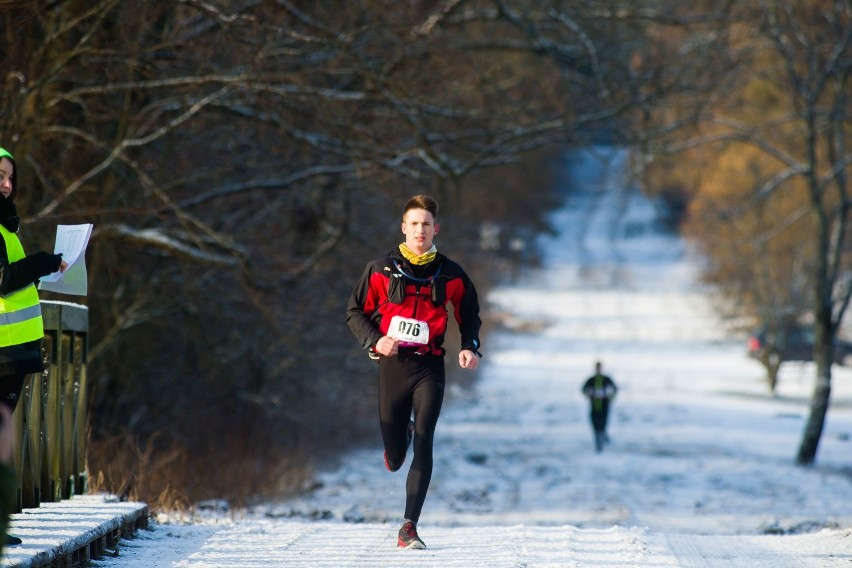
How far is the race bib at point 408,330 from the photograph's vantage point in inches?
269

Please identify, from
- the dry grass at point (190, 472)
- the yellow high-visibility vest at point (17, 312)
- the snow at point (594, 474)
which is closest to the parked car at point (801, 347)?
the snow at point (594, 474)

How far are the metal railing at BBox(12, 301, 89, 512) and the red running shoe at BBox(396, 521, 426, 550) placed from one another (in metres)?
1.96

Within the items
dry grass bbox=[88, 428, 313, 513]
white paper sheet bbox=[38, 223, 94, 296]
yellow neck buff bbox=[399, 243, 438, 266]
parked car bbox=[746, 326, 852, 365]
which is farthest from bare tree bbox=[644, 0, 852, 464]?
white paper sheet bbox=[38, 223, 94, 296]

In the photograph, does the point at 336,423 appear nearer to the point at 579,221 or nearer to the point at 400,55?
the point at 400,55

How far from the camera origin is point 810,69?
71.1 feet

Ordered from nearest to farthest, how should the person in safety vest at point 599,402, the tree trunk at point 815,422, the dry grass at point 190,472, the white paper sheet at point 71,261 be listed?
1. the white paper sheet at point 71,261
2. the dry grass at point 190,472
3. the tree trunk at point 815,422
4. the person in safety vest at point 599,402

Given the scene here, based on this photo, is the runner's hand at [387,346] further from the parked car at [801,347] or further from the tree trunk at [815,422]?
the parked car at [801,347]

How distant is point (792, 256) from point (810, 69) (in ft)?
55.1

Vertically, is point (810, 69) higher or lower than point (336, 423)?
higher

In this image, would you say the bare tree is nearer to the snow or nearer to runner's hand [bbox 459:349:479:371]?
the snow

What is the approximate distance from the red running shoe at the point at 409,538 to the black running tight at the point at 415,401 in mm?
61

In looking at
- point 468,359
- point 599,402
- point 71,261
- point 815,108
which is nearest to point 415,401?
point 468,359

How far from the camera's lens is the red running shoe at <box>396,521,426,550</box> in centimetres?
689

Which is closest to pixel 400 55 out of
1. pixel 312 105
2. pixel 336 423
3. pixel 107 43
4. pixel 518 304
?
pixel 312 105
